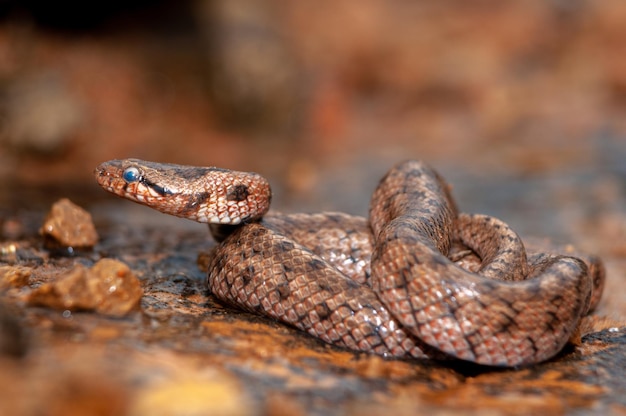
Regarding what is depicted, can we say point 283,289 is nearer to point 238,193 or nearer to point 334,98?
point 238,193

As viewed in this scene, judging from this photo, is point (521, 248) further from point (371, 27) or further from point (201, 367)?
point (371, 27)

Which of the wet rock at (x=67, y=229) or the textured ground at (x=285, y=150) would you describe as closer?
the textured ground at (x=285, y=150)

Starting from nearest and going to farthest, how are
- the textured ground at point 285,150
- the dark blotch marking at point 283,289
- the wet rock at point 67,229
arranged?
the textured ground at point 285,150 < the dark blotch marking at point 283,289 < the wet rock at point 67,229

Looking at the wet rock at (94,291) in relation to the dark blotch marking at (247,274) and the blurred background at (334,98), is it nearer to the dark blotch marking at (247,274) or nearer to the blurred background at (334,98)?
the dark blotch marking at (247,274)

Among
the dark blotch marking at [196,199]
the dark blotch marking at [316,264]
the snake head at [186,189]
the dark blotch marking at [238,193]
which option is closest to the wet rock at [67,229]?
the snake head at [186,189]

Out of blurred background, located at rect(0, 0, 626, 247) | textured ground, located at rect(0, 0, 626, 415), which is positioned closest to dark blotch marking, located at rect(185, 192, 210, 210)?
textured ground, located at rect(0, 0, 626, 415)

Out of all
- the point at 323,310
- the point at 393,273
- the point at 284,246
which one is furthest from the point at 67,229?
the point at 393,273

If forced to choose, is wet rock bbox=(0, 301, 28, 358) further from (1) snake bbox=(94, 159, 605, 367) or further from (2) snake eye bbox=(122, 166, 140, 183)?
(2) snake eye bbox=(122, 166, 140, 183)

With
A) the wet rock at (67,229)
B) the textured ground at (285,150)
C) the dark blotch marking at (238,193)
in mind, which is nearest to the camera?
the textured ground at (285,150)
